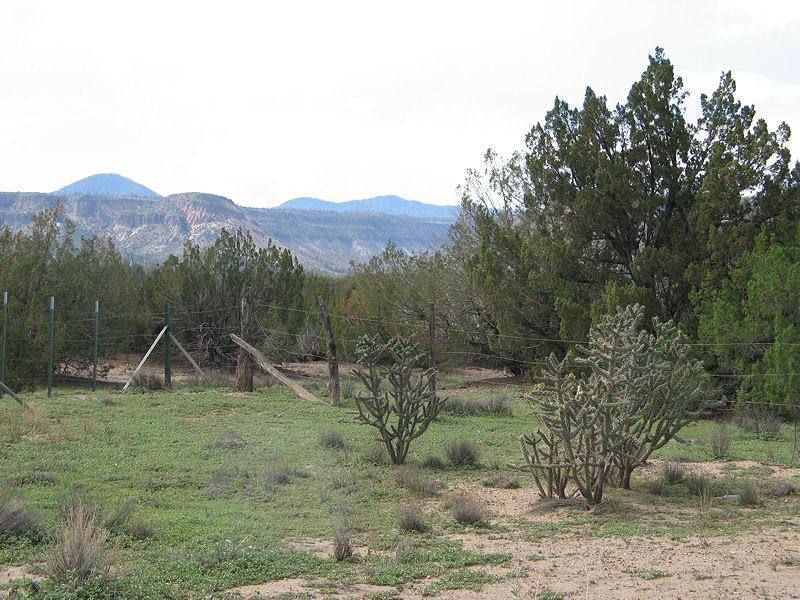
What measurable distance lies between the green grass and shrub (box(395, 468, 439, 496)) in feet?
0.22

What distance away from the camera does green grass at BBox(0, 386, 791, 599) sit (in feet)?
19.7

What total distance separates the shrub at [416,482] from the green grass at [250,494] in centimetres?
7

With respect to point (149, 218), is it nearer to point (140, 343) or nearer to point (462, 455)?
point (140, 343)

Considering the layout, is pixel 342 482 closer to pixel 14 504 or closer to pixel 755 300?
pixel 14 504

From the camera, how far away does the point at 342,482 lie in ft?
30.7

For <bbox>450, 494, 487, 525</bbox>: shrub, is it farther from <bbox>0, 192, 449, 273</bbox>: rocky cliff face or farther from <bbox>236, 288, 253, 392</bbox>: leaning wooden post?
<bbox>0, 192, 449, 273</bbox>: rocky cliff face

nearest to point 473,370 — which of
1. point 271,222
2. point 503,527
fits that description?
point 503,527

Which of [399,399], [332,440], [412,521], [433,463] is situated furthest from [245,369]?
[412,521]

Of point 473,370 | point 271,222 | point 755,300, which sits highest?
point 271,222

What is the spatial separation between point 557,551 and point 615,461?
2.42 m

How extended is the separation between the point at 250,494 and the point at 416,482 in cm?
208

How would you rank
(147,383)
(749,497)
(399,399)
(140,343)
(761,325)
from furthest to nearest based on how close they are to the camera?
(140,343) < (147,383) < (761,325) < (399,399) < (749,497)

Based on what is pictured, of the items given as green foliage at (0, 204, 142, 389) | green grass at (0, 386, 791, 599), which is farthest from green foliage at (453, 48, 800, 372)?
green foliage at (0, 204, 142, 389)

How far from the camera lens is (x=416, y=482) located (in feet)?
30.1
